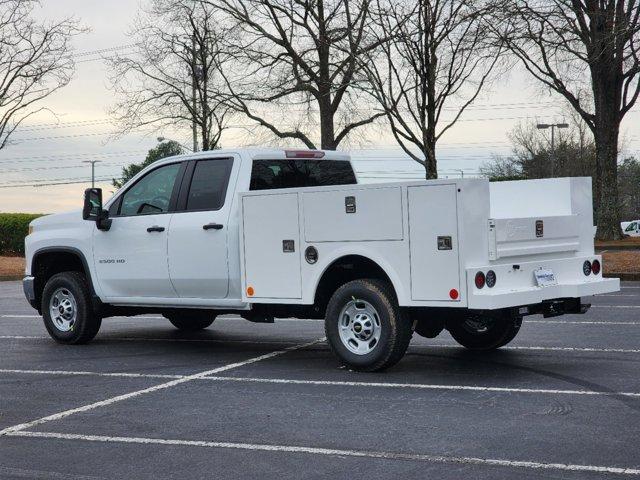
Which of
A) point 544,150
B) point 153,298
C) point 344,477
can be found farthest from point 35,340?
point 544,150

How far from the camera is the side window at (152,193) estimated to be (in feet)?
35.5

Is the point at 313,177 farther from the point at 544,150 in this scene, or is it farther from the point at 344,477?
the point at 544,150

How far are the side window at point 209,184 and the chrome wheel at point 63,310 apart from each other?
2257mm

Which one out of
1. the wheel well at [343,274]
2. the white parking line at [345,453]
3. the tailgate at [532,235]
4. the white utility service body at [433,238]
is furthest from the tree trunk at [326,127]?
the white parking line at [345,453]

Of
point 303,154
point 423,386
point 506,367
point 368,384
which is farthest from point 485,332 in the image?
point 303,154

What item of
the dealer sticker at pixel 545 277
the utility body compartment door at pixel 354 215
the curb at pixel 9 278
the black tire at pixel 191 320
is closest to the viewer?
the utility body compartment door at pixel 354 215

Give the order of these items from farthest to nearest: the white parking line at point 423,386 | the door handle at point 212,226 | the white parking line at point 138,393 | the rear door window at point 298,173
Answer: the rear door window at point 298,173 → the door handle at point 212,226 → the white parking line at point 423,386 → the white parking line at point 138,393

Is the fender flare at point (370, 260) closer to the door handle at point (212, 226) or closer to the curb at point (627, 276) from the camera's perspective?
the door handle at point (212, 226)

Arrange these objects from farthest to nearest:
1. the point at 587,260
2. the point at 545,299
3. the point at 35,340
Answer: the point at 35,340 < the point at 587,260 < the point at 545,299

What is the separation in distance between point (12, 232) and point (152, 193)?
28620mm

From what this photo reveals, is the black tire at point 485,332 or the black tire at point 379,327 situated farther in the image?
the black tire at point 485,332

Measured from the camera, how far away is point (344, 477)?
5430 mm

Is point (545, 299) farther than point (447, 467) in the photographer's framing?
Yes

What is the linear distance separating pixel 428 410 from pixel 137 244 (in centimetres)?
480
